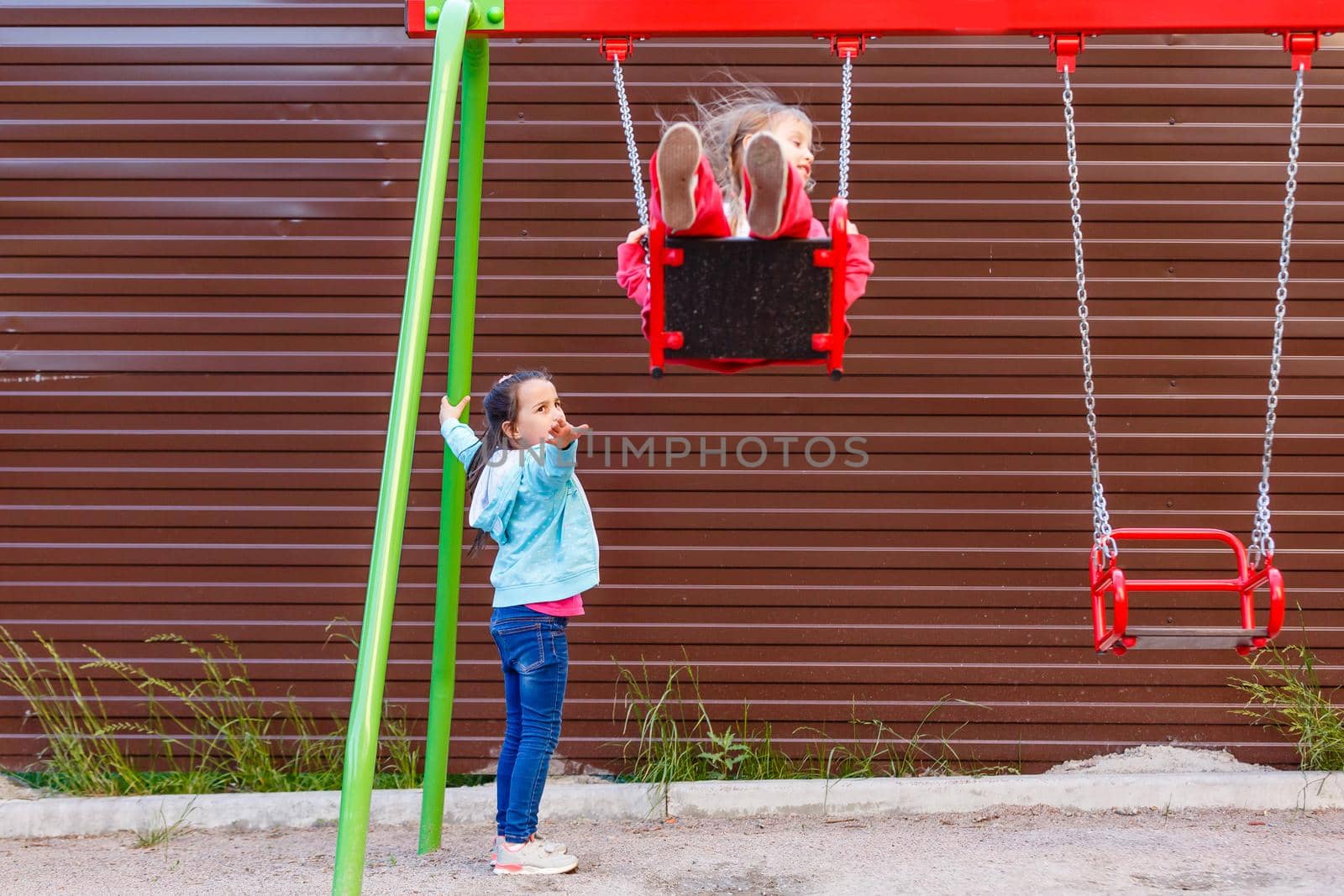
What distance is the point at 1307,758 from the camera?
443 centimetres

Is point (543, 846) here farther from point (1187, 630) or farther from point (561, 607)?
point (1187, 630)

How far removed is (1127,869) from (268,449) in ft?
11.1

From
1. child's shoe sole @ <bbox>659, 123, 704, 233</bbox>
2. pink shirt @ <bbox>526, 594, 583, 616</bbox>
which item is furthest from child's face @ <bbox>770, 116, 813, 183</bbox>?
pink shirt @ <bbox>526, 594, 583, 616</bbox>

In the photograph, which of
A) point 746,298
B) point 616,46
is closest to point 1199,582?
point 746,298

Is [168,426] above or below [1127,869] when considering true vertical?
above

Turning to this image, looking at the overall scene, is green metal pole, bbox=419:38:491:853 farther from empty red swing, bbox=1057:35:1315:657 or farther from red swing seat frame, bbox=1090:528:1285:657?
red swing seat frame, bbox=1090:528:1285:657

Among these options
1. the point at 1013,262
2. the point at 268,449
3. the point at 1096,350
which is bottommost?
A: the point at 268,449

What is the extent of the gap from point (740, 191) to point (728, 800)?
2.20 m

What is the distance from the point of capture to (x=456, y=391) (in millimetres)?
3436

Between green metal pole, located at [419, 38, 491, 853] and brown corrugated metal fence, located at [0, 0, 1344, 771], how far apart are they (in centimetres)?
98

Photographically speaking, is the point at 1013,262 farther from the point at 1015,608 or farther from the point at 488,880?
the point at 488,880

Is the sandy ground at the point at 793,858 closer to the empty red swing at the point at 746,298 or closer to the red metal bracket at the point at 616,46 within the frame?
the empty red swing at the point at 746,298

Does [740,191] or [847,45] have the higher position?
[847,45]

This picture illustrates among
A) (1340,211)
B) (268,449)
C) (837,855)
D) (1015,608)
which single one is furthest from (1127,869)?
(268,449)
